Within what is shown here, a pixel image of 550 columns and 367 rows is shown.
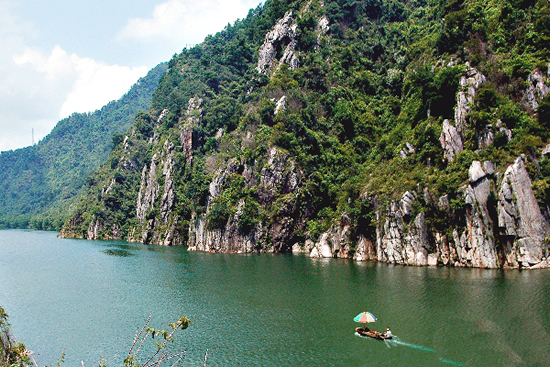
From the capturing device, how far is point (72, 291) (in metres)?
44.4

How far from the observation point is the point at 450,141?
55.3 meters

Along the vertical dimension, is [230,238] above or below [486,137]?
below

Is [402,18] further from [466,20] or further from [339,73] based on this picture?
[466,20]

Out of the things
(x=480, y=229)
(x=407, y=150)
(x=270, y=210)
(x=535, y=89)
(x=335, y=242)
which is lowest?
(x=335, y=242)

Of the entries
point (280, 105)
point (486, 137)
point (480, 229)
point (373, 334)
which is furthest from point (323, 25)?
point (373, 334)

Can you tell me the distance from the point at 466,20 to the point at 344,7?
1884 inches

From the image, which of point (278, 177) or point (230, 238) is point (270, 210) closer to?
point (278, 177)

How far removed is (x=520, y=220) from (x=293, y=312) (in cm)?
2884

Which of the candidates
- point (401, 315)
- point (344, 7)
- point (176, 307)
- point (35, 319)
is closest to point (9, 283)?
point (35, 319)

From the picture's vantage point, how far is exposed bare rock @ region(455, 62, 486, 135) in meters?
55.1

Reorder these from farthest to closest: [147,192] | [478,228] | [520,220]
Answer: [147,192]
[478,228]
[520,220]

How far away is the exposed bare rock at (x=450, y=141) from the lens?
179 feet

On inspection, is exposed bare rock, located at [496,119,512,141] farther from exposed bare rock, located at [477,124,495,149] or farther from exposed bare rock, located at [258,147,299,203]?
exposed bare rock, located at [258,147,299,203]

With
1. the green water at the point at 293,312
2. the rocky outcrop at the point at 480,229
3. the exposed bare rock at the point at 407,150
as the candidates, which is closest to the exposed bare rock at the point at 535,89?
the rocky outcrop at the point at 480,229
